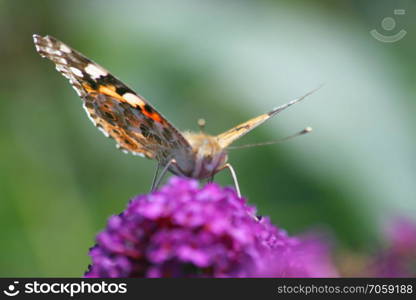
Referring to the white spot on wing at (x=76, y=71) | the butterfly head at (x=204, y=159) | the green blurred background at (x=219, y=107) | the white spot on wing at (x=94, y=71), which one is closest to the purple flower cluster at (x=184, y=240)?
the butterfly head at (x=204, y=159)

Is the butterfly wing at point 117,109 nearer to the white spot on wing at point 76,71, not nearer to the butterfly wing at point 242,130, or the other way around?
the white spot on wing at point 76,71

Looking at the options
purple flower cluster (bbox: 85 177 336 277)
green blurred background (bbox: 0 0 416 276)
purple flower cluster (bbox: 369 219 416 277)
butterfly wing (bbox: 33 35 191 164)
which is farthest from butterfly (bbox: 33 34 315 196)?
green blurred background (bbox: 0 0 416 276)

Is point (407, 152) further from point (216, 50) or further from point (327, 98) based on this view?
point (216, 50)

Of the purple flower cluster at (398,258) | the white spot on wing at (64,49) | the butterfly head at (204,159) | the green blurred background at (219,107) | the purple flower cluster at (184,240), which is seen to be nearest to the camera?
the purple flower cluster at (398,258)

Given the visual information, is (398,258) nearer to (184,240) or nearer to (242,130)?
(184,240)

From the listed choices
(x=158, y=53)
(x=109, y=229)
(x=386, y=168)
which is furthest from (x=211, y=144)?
(x=158, y=53)

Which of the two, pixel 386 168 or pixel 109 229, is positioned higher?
pixel 386 168

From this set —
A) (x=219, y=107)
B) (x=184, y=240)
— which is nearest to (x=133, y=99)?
(x=184, y=240)
